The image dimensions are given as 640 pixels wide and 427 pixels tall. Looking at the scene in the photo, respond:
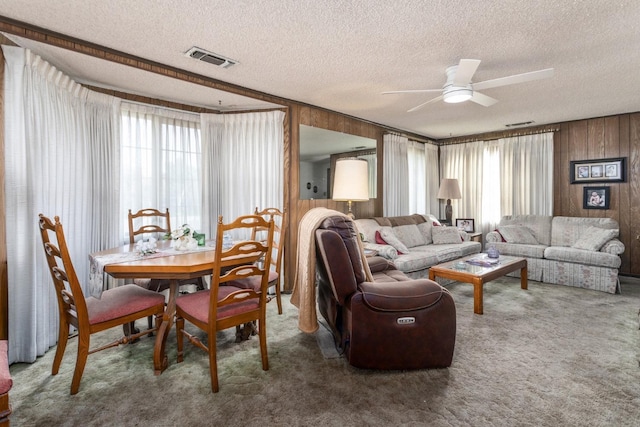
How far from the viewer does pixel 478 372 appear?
2.15 metres

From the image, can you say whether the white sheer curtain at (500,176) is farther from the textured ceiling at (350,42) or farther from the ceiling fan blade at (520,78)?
the ceiling fan blade at (520,78)

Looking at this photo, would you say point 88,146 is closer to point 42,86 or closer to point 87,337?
point 42,86

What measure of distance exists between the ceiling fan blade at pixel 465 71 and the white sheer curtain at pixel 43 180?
3244 millimetres

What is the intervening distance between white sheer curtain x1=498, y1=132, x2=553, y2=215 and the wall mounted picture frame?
0.33 meters

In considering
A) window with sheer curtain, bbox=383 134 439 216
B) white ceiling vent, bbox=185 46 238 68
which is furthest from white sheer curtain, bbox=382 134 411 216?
white ceiling vent, bbox=185 46 238 68

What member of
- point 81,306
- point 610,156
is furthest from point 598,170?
point 81,306

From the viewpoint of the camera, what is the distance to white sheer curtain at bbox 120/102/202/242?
345cm

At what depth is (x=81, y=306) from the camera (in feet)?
6.15

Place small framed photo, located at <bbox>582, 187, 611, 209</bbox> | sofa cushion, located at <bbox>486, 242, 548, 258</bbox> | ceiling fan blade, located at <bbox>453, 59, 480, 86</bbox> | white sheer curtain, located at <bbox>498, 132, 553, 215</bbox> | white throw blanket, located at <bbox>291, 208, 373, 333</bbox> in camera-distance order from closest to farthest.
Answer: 1. white throw blanket, located at <bbox>291, 208, 373, 333</bbox>
2. ceiling fan blade, located at <bbox>453, 59, 480, 86</bbox>
3. sofa cushion, located at <bbox>486, 242, 548, 258</bbox>
4. small framed photo, located at <bbox>582, 187, 611, 209</bbox>
5. white sheer curtain, located at <bbox>498, 132, 553, 215</bbox>

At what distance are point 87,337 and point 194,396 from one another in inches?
28.8

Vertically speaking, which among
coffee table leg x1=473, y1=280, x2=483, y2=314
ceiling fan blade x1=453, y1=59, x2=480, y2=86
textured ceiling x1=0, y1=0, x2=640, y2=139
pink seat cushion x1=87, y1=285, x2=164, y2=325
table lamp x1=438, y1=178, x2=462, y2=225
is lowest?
coffee table leg x1=473, y1=280, x2=483, y2=314

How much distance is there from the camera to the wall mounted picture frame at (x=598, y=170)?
15.6 feet

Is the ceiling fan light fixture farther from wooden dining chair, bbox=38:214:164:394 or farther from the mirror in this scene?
wooden dining chair, bbox=38:214:164:394

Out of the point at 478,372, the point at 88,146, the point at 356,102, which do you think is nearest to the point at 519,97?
the point at 356,102
